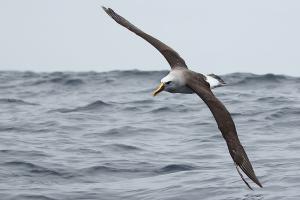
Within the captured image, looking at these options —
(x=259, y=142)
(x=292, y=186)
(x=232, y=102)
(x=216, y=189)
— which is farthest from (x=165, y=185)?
(x=232, y=102)

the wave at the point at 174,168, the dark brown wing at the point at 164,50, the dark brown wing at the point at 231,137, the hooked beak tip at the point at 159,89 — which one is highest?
the dark brown wing at the point at 164,50

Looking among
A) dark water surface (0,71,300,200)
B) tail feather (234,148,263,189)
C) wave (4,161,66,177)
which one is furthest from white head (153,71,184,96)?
wave (4,161,66,177)

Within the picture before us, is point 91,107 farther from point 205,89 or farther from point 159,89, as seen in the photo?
point 205,89

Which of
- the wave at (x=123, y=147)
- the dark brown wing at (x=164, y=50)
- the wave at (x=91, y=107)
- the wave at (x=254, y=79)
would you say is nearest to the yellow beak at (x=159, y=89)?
the dark brown wing at (x=164, y=50)

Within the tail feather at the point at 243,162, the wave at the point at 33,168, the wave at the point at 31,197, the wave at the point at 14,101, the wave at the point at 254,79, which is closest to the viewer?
the tail feather at the point at 243,162

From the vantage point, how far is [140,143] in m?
11.6

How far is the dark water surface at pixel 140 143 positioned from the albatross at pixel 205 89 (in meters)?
0.67

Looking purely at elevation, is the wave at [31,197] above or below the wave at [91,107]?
below

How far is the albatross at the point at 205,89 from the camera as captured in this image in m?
8.04

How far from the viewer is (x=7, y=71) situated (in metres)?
22.4

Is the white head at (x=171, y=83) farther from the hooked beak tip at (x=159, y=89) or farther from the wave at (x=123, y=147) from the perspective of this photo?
the wave at (x=123, y=147)

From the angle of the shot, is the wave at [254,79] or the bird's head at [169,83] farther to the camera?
the wave at [254,79]

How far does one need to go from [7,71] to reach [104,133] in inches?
430

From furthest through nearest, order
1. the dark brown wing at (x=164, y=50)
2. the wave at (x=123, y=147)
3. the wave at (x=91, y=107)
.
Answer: the wave at (x=91, y=107) → the wave at (x=123, y=147) → the dark brown wing at (x=164, y=50)
